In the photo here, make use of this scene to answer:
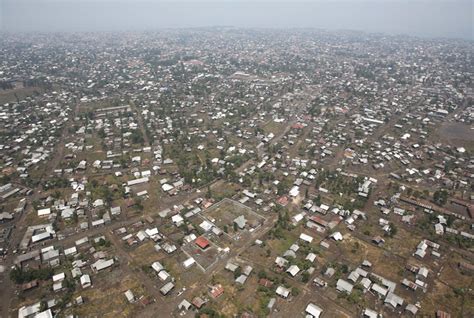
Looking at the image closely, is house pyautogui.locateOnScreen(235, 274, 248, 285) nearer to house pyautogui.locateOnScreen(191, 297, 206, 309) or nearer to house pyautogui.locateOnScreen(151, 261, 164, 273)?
house pyautogui.locateOnScreen(191, 297, 206, 309)

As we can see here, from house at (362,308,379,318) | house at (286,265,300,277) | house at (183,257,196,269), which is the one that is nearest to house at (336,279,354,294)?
house at (362,308,379,318)

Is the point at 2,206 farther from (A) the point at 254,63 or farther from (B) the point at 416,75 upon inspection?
(B) the point at 416,75

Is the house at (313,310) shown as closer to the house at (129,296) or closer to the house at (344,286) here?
the house at (344,286)

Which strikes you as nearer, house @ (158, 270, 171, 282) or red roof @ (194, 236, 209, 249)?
house @ (158, 270, 171, 282)

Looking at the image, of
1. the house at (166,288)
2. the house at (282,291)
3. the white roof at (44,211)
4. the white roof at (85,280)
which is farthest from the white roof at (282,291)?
the white roof at (44,211)

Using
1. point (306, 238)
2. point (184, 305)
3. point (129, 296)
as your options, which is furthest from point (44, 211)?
point (306, 238)

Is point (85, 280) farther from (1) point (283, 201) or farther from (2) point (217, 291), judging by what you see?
(1) point (283, 201)
